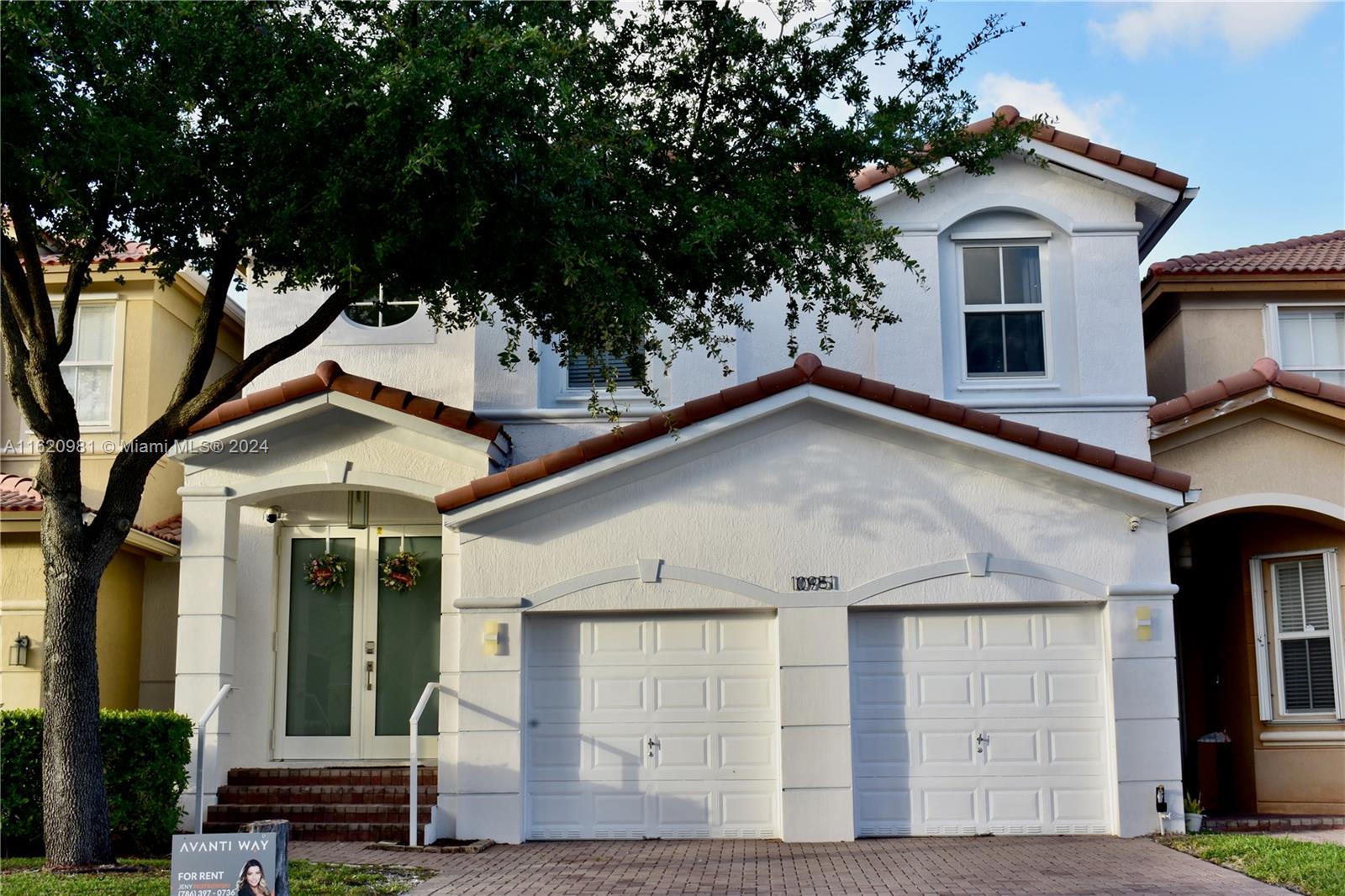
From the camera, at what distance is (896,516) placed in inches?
513

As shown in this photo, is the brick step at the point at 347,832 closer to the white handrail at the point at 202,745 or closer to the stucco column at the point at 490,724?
the white handrail at the point at 202,745

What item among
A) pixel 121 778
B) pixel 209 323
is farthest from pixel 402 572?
pixel 209 323

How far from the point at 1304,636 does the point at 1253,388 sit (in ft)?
8.81

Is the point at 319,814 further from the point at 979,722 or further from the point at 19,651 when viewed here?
the point at 979,722

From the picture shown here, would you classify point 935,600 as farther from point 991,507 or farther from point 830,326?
point 830,326

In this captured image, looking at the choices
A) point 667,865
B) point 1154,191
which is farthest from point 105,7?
point 1154,191

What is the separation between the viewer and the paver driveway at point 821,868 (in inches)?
398

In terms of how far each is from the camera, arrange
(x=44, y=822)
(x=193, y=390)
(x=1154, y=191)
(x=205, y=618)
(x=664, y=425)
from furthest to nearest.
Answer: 1. (x=1154, y=191)
2. (x=205, y=618)
3. (x=664, y=425)
4. (x=193, y=390)
5. (x=44, y=822)

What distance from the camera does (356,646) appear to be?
14.8 m

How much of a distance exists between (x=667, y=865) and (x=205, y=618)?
219 inches

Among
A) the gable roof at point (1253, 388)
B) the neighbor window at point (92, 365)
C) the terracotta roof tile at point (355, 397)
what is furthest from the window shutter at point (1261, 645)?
the neighbor window at point (92, 365)

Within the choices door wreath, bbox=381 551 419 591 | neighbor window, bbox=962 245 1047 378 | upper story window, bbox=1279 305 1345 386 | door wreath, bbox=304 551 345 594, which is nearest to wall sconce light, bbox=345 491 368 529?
door wreath, bbox=304 551 345 594

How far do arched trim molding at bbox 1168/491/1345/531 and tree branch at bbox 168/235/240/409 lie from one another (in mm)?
9262

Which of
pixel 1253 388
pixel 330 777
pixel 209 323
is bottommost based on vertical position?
pixel 330 777
